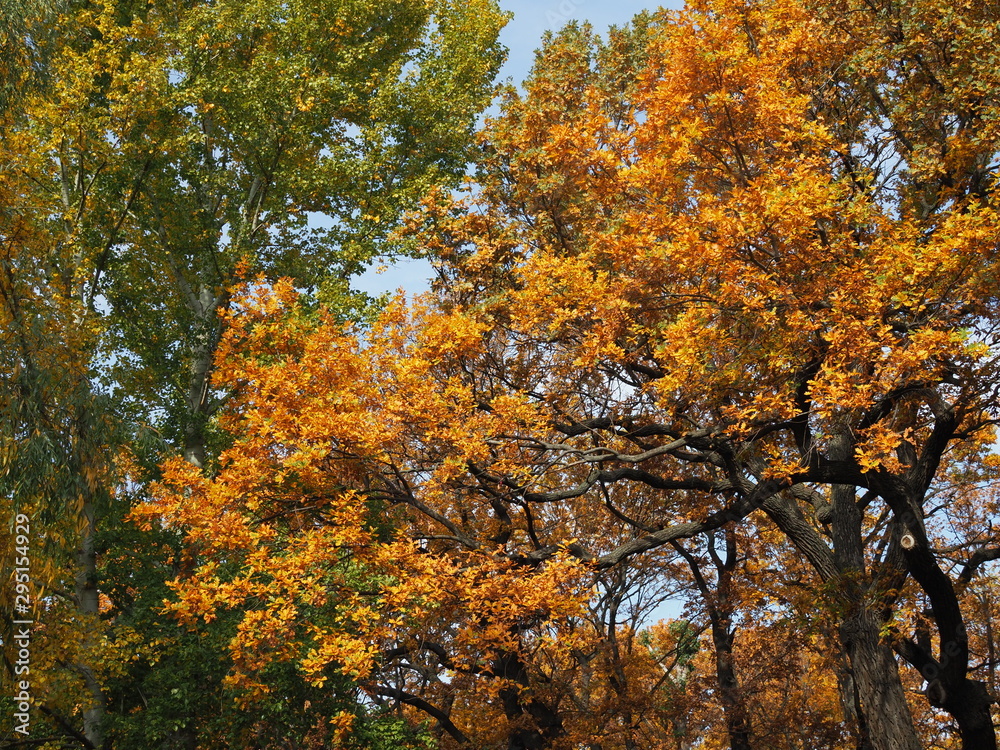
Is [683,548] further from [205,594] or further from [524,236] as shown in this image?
[205,594]

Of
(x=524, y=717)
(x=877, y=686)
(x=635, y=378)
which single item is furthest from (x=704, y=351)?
(x=524, y=717)

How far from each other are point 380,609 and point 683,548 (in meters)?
8.67

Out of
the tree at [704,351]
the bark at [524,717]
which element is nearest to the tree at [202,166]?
the tree at [704,351]

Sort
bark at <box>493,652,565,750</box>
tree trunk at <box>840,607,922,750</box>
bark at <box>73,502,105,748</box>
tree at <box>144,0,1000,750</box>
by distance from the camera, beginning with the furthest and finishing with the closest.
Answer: bark at <box>493,652,565,750</box> < bark at <box>73,502,105,748</box> < tree trunk at <box>840,607,922,750</box> < tree at <box>144,0,1000,750</box>

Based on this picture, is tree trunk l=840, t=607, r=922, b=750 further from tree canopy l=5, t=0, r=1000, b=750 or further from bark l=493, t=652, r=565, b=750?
bark l=493, t=652, r=565, b=750

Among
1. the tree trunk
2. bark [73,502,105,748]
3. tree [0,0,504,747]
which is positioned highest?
tree [0,0,504,747]

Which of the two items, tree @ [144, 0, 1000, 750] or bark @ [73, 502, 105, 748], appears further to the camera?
bark @ [73, 502, 105, 748]

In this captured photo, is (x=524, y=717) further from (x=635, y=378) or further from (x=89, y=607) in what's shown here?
(x=89, y=607)

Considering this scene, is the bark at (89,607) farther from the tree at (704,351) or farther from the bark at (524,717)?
the bark at (524,717)

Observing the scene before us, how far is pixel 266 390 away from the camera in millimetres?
10633

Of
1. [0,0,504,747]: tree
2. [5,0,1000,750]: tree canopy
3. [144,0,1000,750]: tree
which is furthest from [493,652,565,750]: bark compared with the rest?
[0,0,504,747]: tree

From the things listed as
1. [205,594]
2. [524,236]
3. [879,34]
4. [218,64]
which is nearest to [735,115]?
[879,34]

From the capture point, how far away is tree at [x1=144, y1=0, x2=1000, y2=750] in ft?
27.4

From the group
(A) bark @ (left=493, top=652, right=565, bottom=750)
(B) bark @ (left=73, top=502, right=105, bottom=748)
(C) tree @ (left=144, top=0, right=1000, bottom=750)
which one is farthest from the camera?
(A) bark @ (left=493, top=652, right=565, bottom=750)
